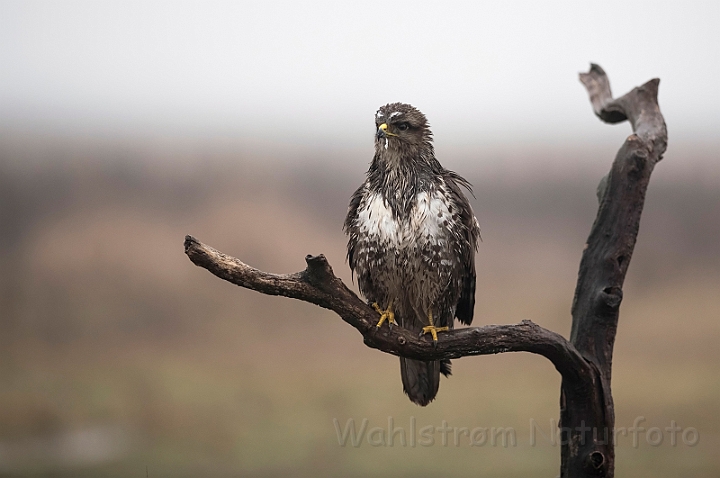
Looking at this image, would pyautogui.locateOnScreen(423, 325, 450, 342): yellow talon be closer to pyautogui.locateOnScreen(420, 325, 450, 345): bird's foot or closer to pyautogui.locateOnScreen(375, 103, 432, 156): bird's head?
pyautogui.locateOnScreen(420, 325, 450, 345): bird's foot

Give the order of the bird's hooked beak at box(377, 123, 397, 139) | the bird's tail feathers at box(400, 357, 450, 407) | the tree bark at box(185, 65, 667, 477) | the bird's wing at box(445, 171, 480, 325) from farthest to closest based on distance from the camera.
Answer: the bird's tail feathers at box(400, 357, 450, 407) < the bird's wing at box(445, 171, 480, 325) < the bird's hooked beak at box(377, 123, 397, 139) < the tree bark at box(185, 65, 667, 477)

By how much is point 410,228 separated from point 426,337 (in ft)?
1.53

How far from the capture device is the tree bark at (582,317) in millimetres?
2402

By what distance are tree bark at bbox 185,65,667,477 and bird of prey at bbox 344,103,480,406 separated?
0.13 m

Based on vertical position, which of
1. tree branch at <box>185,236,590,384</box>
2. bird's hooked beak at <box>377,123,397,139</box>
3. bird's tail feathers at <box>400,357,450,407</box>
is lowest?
bird's tail feathers at <box>400,357,450,407</box>

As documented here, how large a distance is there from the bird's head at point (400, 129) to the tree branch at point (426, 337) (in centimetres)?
67

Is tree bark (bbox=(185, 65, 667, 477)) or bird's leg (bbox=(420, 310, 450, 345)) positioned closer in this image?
tree bark (bbox=(185, 65, 667, 477))

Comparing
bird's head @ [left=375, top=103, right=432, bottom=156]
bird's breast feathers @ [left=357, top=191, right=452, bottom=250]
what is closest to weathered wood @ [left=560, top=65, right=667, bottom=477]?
bird's breast feathers @ [left=357, top=191, right=452, bottom=250]

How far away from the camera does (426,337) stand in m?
2.71

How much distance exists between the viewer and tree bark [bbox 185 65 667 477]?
7.88ft

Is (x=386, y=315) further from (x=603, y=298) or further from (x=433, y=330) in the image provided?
(x=603, y=298)

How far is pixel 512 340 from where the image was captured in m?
2.63

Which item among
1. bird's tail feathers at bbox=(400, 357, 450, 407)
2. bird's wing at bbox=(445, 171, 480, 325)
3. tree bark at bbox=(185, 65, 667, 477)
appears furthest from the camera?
bird's tail feathers at bbox=(400, 357, 450, 407)

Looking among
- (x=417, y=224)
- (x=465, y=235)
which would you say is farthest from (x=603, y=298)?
(x=417, y=224)
